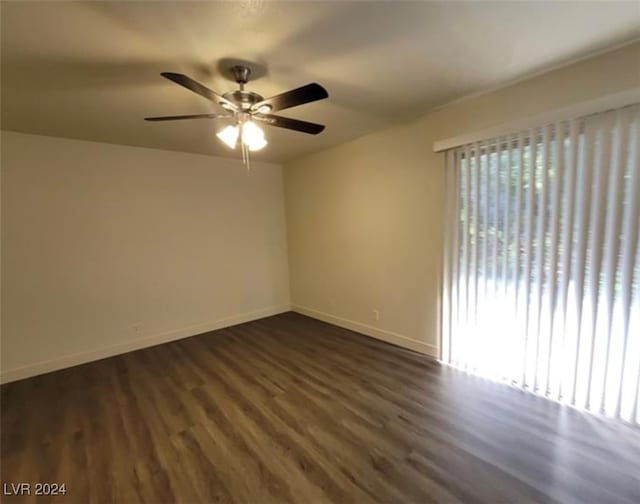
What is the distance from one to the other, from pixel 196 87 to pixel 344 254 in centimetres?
280

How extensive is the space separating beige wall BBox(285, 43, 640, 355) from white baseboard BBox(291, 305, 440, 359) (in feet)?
0.04

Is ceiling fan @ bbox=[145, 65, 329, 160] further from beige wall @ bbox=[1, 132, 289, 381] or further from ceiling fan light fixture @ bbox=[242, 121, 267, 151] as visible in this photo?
beige wall @ bbox=[1, 132, 289, 381]

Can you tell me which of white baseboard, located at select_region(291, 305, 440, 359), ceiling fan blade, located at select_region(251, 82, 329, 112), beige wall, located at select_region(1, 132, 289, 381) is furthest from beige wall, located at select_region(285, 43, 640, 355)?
ceiling fan blade, located at select_region(251, 82, 329, 112)

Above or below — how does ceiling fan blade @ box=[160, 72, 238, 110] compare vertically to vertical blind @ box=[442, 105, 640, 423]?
above

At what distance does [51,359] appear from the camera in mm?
3232

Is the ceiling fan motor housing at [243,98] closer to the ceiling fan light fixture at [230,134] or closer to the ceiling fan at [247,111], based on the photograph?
the ceiling fan at [247,111]

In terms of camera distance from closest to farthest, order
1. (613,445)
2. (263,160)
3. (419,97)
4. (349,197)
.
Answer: (613,445) < (419,97) < (349,197) < (263,160)

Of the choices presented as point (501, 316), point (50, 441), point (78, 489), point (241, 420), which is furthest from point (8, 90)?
point (501, 316)

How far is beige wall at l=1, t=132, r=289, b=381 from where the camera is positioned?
3.08 metres

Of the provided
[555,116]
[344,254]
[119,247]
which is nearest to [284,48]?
[555,116]

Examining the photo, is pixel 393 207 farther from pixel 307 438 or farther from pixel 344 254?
pixel 307 438

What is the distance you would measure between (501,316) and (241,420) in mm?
2284

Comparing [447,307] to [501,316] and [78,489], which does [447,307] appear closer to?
[501,316]

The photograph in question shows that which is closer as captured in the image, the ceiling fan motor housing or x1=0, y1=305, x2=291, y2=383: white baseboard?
the ceiling fan motor housing
